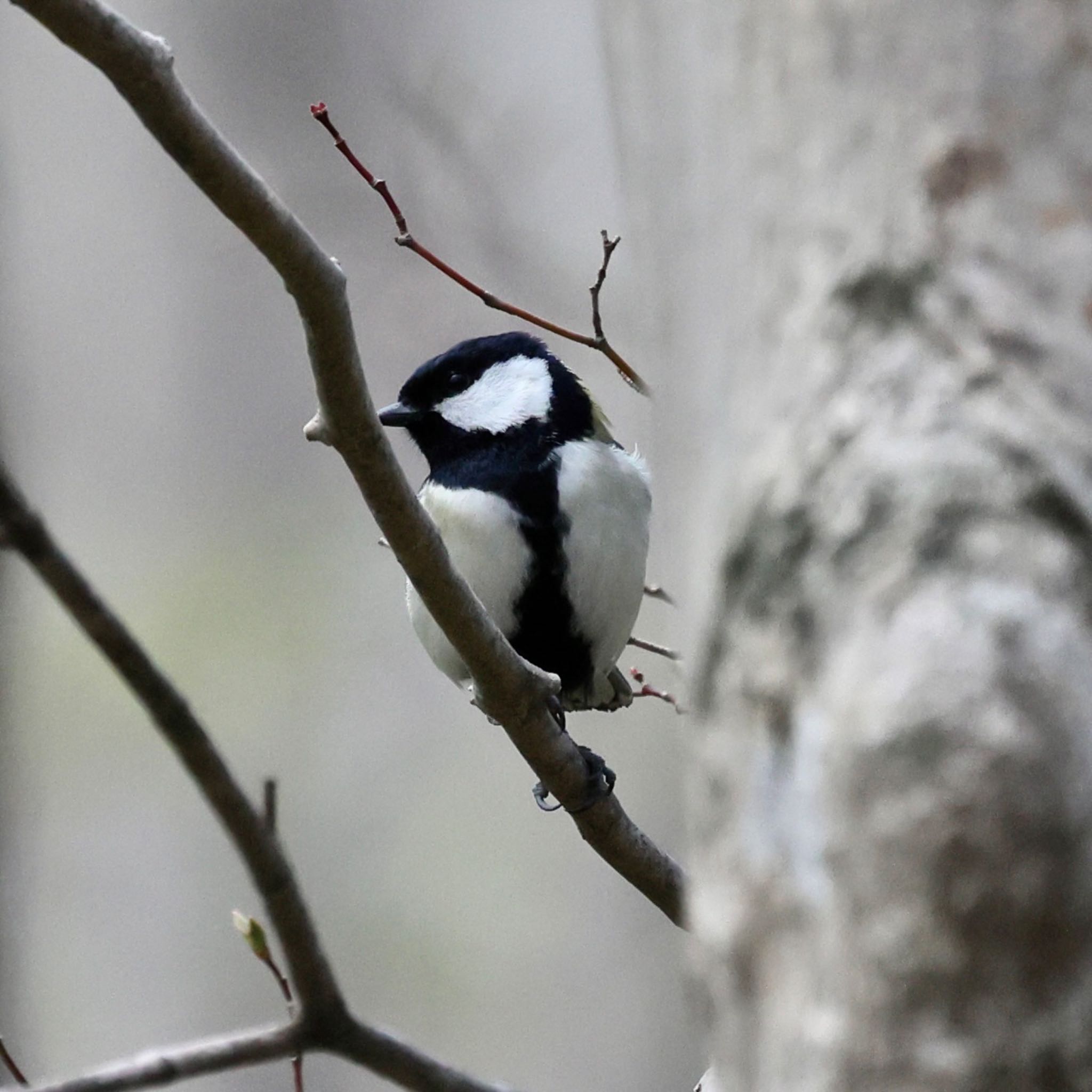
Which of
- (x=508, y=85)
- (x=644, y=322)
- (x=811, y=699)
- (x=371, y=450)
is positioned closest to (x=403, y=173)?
(x=508, y=85)

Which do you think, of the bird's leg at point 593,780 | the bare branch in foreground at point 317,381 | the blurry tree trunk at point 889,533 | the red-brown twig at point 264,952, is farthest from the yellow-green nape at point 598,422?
the blurry tree trunk at point 889,533

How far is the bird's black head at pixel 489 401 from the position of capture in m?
2.04

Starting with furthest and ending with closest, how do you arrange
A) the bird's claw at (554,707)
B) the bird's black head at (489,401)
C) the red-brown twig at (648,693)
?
the bird's black head at (489,401)
the red-brown twig at (648,693)
the bird's claw at (554,707)

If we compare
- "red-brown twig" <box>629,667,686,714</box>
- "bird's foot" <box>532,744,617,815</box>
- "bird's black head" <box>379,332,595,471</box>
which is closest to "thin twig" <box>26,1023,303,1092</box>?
"bird's foot" <box>532,744,617,815</box>

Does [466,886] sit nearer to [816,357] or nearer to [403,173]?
[403,173]

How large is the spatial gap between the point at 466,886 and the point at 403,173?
2832 millimetres

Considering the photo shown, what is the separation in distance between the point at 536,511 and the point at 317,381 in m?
0.95

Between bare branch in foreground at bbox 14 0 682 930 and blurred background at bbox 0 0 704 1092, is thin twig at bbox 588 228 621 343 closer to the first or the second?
bare branch in foreground at bbox 14 0 682 930

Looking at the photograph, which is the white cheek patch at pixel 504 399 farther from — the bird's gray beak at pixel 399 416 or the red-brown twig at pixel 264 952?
the red-brown twig at pixel 264 952

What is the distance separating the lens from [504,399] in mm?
2113

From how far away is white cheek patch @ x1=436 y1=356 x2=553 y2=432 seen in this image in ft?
6.75

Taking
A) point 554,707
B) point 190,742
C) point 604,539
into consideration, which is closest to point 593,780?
point 554,707

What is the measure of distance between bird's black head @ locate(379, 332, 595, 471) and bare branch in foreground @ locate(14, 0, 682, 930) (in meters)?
0.68

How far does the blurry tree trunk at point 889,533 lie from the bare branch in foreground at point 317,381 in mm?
344
